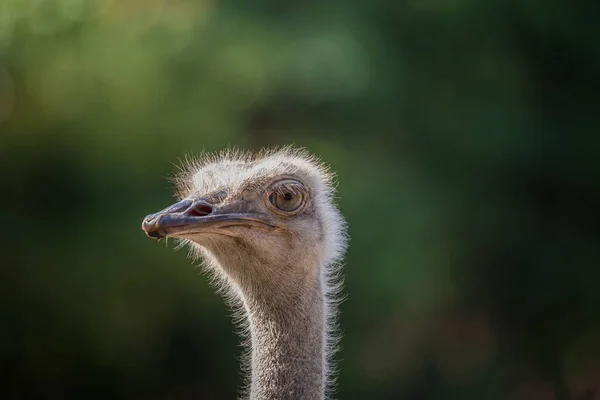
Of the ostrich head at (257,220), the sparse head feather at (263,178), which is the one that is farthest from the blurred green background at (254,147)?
the ostrich head at (257,220)

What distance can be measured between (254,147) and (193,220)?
3.38 metres

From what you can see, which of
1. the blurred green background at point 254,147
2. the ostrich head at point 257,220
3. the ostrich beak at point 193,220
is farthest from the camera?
the blurred green background at point 254,147

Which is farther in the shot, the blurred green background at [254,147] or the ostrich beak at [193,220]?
the blurred green background at [254,147]

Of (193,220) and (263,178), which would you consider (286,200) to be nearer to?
(263,178)

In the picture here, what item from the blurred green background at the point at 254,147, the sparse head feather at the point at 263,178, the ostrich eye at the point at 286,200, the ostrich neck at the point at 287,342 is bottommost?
the ostrich neck at the point at 287,342

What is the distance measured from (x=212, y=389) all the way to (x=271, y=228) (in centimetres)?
386

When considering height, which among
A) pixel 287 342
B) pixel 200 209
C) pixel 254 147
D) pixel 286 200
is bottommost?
pixel 287 342

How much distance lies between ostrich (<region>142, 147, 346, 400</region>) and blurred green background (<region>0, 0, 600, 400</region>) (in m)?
3.00

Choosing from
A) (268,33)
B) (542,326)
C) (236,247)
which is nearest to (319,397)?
(236,247)

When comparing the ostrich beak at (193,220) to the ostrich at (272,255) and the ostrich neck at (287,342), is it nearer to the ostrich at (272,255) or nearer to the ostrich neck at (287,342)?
the ostrich at (272,255)

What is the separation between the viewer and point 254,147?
216 inches

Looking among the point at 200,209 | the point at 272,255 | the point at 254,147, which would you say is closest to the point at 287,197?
the point at 272,255

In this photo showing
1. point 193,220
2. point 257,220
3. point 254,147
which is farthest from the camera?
point 254,147

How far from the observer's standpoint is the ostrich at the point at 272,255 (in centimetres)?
224
